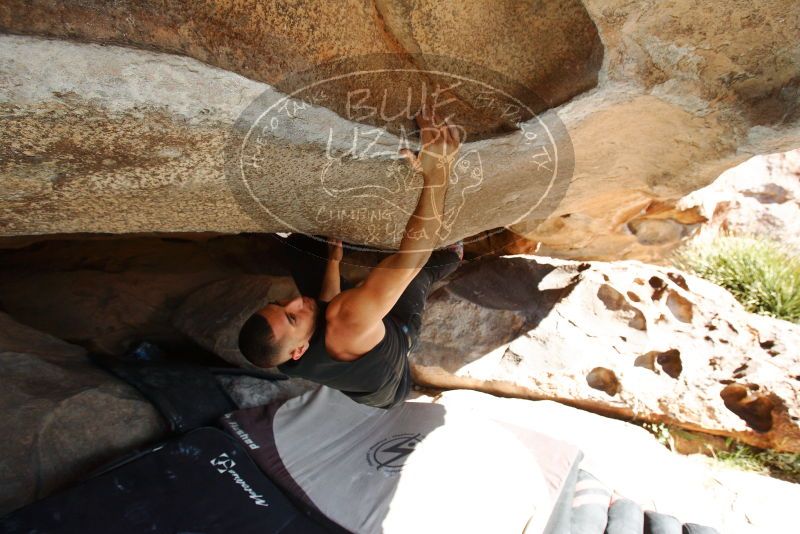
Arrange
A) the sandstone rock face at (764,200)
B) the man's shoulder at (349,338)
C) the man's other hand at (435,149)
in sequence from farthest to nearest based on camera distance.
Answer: the sandstone rock face at (764,200) < the man's shoulder at (349,338) < the man's other hand at (435,149)

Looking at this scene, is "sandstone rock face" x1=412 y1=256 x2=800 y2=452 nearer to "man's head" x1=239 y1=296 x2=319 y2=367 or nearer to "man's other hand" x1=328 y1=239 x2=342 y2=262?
"man's other hand" x1=328 y1=239 x2=342 y2=262

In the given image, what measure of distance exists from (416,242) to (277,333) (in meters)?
0.61

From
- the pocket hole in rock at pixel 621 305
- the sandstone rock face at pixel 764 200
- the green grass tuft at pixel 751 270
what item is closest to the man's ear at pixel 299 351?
the pocket hole in rock at pixel 621 305

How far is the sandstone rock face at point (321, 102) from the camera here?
3.51 ft

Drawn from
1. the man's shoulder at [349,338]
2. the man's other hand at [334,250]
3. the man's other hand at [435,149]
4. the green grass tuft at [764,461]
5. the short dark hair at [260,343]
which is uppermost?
the man's other hand at [435,149]

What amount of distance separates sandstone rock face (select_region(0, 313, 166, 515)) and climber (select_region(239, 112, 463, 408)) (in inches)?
26.0

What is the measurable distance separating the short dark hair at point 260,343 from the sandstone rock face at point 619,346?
1213 millimetres

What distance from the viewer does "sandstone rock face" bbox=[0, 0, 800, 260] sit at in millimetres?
1068

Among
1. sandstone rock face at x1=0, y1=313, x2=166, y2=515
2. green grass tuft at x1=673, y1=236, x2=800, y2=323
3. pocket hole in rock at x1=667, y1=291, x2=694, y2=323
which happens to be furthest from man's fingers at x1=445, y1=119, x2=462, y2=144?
green grass tuft at x1=673, y1=236, x2=800, y2=323

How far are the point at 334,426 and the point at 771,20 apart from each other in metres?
2.29

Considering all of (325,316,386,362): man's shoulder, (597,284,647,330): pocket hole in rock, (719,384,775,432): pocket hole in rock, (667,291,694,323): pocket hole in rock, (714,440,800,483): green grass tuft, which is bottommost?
(714,440,800,483): green grass tuft

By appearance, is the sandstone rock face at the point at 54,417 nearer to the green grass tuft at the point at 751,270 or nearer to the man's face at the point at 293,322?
the man's face at the point at 293,322

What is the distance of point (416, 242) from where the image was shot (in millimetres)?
1587

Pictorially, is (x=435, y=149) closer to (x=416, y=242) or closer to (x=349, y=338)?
(x=416, y=242)
